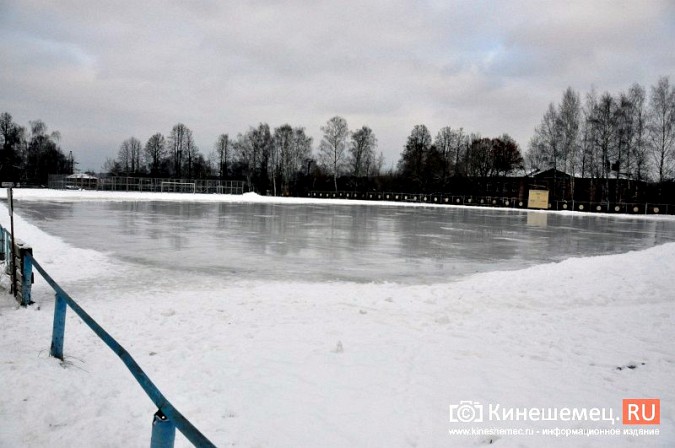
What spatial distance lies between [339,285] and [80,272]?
5.82 m

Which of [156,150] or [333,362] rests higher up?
[156,150]

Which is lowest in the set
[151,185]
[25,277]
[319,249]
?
[319,249]

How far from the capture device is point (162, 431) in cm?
253

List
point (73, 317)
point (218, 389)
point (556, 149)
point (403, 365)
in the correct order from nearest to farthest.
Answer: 1. point (218, 389)
2. point (403, 365)
3. point (73, 317)
4. point (556, 149)

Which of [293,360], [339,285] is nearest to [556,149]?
[339,285]

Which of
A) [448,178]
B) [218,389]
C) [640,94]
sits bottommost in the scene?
[218,389]

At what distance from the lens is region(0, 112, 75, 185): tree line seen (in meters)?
93.5

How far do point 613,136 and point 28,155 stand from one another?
114396 mm

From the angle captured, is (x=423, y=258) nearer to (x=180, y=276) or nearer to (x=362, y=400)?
(x=180, y=276)

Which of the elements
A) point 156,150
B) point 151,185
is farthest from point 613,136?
point 156,150

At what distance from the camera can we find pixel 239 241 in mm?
17672

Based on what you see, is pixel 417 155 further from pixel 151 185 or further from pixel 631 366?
pixel 631 366

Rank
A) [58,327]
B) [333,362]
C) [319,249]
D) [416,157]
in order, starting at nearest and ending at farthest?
1. [58,327]
2. [333,362]
3. [319,249]
4. [416,157]

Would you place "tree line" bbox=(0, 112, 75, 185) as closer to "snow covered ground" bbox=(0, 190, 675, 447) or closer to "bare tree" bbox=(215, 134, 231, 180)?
"bare tree" bbox=(215, 134, 231, 180)
